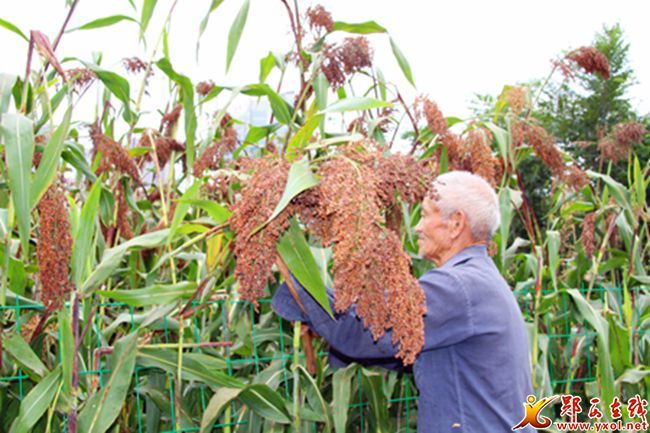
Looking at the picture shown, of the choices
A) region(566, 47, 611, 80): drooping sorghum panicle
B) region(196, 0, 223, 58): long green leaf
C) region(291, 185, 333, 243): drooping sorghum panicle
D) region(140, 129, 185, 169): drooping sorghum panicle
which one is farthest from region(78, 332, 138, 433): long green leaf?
region(566, 47, 611, 80): drooping sorghum panicle

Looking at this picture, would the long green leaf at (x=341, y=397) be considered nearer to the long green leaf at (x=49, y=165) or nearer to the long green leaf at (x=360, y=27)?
the long green leaf at (x=49, y=165)

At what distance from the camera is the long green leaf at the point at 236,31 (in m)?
2.50

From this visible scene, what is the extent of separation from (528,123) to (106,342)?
73.6 inches

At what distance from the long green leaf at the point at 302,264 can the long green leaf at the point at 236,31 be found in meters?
0.98

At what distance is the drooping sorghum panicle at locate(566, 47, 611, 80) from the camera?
3.19 meters

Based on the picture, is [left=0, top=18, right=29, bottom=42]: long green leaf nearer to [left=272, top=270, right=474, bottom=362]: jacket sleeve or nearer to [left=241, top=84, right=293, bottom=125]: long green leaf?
[left=241, top=84, right=293, bottom=125]: long green leaf

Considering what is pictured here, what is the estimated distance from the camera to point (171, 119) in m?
2.95

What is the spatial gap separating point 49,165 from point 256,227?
56 cm

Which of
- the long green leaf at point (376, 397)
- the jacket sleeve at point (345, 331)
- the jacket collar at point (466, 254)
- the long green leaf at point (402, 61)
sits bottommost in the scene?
the long green leaf at point (376, 397)

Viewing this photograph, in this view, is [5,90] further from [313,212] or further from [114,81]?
[313,212]

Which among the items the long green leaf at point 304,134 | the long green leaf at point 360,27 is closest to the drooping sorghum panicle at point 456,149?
the long green leaf at point 360,27

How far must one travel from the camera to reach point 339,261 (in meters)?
1.42

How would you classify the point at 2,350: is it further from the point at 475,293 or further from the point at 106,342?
the point at 475,293

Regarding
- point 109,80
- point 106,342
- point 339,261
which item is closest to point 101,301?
point 106,342
